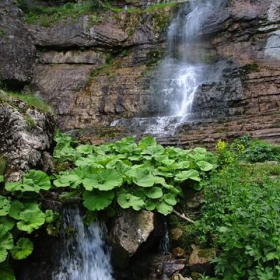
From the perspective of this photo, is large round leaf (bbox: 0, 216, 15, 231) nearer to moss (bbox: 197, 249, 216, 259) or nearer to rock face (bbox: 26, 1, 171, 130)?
moss (bbox: 197, 249, 216, 259)

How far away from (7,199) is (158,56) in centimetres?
1254

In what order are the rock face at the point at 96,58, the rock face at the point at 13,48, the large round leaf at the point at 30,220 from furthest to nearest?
the rock face at the point at 96,58
the rock face at the point at 13,48
the large round leaf at the point at 30,220

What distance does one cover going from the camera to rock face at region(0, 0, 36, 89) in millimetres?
13117

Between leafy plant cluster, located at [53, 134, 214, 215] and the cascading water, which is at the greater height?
the cascading water

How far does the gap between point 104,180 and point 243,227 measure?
2.13 m

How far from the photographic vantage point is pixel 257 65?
14.1 meters

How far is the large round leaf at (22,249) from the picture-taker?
492 cm

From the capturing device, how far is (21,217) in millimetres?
4980

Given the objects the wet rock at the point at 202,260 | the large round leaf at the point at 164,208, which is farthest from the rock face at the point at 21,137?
the wet rock at the point at 202,260

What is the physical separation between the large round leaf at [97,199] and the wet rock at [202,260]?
149cm

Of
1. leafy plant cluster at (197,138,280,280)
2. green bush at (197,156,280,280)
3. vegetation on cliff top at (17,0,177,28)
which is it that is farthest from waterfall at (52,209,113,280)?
vegetation on cliff top at (17,0,177,28)

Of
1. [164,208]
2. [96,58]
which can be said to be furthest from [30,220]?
[96,58]

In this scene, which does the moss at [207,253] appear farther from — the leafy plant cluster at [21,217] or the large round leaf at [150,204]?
the leafy plant cluster at [21,217]

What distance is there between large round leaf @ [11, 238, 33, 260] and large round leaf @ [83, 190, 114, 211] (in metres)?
0.95
